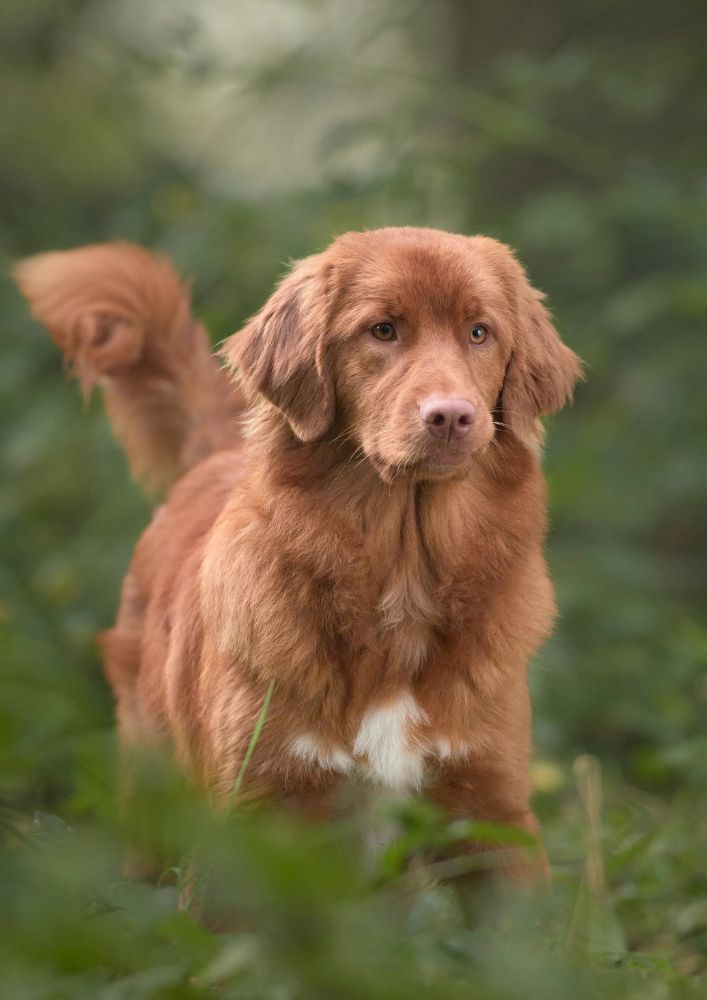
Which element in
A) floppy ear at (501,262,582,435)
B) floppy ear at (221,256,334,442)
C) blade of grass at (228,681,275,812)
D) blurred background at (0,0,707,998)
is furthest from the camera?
blurred background at (0,0,707,998)

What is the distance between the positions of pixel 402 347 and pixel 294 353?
29cm

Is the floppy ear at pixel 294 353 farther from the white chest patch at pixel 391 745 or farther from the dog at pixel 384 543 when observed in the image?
the white chest patch at pixel 391 745

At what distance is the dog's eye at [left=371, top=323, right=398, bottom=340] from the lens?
131 inches

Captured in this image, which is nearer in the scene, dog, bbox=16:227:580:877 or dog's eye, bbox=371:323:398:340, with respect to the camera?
dog, bbox=16:227:580:877

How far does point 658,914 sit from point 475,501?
1.38m

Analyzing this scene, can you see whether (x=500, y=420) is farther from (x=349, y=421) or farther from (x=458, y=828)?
(x=458, y=828)

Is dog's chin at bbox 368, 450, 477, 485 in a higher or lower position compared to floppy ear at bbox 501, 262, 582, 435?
lower

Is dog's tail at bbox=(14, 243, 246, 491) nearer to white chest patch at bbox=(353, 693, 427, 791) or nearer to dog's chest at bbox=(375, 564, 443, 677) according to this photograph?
dog's chest at bbox=(375, 564, 443, 677)

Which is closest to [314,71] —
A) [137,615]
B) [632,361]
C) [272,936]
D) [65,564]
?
[632,361]

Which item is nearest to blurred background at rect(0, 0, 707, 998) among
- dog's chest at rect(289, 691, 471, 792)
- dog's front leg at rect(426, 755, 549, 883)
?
dog's front leg at rect(426, 755, 549, 883)

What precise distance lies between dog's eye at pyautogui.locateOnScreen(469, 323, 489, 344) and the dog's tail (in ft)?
4.11

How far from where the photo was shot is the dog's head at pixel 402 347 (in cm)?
316

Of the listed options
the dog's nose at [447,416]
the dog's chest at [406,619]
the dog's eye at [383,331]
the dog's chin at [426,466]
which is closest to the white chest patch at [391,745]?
the dog's chest at [406,619]

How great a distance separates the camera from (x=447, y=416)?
9.91ft
